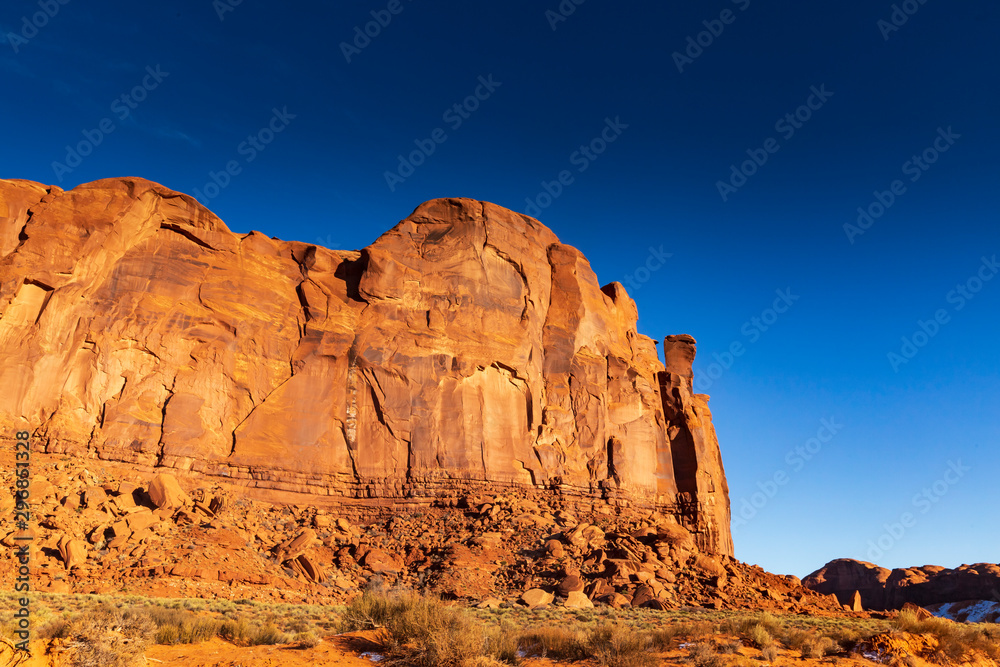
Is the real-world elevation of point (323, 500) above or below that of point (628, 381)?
below

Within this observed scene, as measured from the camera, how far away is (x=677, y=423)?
159ft

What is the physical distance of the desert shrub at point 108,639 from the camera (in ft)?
30.2

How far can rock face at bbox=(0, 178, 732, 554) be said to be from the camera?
3222 cm

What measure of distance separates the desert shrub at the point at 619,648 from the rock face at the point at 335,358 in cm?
2451

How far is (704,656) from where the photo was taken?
11.1 m

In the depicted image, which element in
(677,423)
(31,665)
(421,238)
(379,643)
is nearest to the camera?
(31,665)

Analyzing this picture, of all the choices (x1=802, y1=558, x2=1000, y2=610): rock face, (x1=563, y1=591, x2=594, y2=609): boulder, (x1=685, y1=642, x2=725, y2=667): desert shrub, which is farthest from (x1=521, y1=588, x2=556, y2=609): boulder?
(x1=802, y1=558, x2=1000, y2=610): rock face

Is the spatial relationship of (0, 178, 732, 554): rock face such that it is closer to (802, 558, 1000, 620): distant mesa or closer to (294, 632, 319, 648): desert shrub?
(294, 632, 319, 648): desert shrub

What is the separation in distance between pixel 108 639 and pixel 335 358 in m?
28.9

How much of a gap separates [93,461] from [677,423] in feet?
120

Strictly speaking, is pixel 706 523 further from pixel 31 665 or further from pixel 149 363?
pixel 31 665

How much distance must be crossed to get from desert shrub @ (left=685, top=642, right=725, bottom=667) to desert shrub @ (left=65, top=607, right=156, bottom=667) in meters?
8.71

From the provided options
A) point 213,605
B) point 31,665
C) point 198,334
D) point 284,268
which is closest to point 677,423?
point 284,268

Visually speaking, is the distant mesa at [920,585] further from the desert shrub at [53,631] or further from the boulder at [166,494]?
the desert shrub at [53,631]
